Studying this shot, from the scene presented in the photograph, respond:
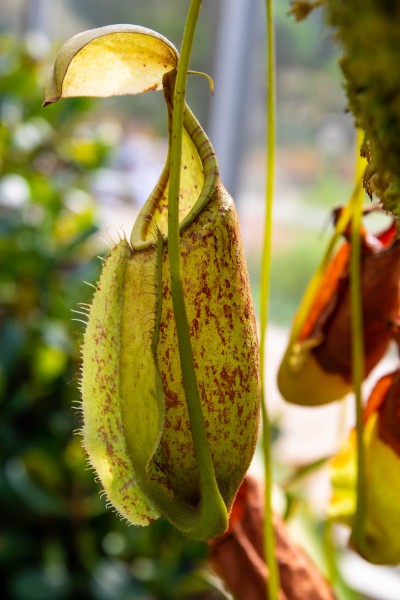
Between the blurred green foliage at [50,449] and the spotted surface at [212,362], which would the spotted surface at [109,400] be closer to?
the spotted surface at [212,362]

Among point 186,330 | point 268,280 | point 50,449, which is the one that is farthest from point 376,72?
point 50,449

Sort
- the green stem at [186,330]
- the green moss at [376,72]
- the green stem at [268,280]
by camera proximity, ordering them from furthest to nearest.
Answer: the green stem at [268,280] < the green stem at [186,330] < the green moss at [376,72]

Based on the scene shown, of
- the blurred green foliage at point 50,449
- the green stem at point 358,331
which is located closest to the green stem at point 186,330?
the green stem at point 358,331

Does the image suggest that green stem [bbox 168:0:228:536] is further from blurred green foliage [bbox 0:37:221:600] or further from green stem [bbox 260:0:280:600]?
blurred green foliage [bbox 0:37:221:600]

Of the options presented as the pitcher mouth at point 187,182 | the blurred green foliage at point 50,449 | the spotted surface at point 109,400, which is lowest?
the blurred green foliage at point 50,449

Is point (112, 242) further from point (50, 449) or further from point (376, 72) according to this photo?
point (50, 449)

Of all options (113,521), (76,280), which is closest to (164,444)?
(76,280)

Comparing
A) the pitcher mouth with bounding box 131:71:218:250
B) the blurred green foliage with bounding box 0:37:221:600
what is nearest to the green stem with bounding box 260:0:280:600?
the pitcher mouth with bounding box 131:71:218:250
